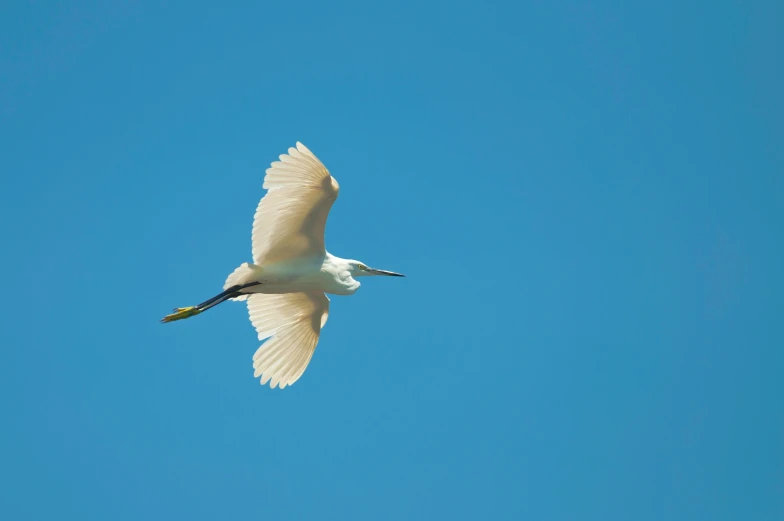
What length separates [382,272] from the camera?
1338cm

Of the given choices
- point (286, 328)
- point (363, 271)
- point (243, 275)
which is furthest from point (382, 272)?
point (243, 275)

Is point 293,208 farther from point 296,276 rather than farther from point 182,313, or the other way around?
point 182,313

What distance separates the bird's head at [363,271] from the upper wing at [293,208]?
102cm

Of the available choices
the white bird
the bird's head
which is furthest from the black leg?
the bird's head

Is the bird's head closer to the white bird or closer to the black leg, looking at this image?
the white bird

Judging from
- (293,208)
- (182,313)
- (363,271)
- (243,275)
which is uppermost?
(363,271)

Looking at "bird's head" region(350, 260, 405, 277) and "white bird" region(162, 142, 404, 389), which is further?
"bird's head" region(350, 260, 405, 277)

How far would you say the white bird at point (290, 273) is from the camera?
10648mm

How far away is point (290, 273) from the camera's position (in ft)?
37.9

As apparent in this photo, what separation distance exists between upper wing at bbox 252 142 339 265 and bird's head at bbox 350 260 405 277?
3.34ft

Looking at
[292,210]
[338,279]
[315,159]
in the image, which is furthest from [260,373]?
[315,159]

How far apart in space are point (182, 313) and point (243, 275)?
3.09 ft

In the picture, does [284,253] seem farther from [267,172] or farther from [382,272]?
[382,272]

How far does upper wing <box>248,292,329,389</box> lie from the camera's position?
492 inches
